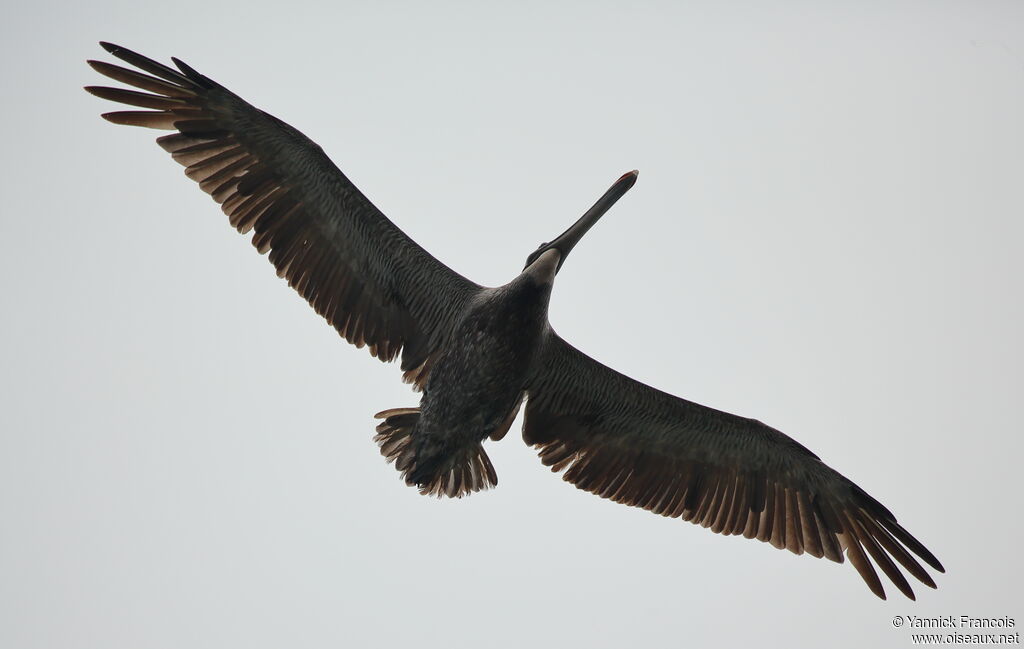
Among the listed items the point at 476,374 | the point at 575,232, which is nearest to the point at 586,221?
the point at 575,232

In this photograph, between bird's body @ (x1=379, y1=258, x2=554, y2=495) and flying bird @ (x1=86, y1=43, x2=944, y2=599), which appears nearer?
bird's body @ (x1=379, y1=258, x2=554, y2=495)

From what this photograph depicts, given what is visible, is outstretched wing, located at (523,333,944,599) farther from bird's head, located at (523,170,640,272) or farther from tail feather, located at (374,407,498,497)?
bird's head, located at (523,170,640,272)

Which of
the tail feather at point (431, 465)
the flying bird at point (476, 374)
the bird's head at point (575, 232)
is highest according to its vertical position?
the bird's head at point (575, 232)

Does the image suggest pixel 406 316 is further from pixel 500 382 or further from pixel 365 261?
pixel 500 382

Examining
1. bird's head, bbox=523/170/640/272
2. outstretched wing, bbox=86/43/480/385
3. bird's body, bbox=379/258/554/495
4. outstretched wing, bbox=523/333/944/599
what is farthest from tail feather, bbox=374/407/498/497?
bird's head, bbox=523/170/640/272

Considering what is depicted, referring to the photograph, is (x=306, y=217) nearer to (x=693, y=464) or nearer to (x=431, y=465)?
(x=431, y=465)

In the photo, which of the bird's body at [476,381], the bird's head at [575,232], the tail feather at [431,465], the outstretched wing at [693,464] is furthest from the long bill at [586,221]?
the tail feather at [431,465]

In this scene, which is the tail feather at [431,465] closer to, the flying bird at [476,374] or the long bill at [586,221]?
the flying bird at [476,374]
